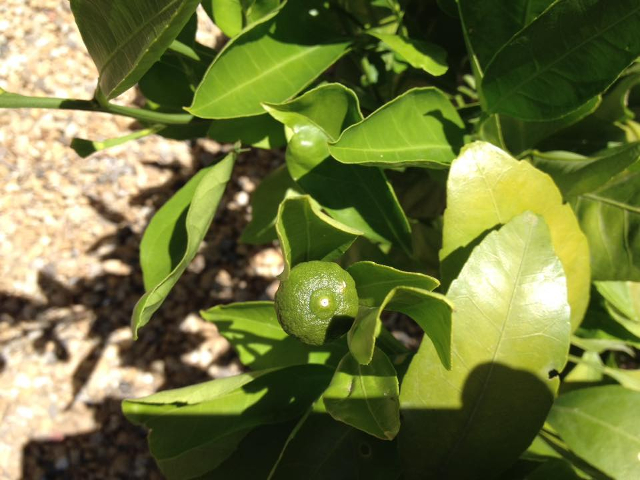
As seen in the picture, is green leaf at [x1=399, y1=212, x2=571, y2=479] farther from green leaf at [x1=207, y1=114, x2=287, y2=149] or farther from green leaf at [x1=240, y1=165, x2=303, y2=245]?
green leaf at [x1=240, y1=165, x2=303, y2=245]

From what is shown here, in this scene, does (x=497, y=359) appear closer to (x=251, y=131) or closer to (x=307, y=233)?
(x=307, y=233)

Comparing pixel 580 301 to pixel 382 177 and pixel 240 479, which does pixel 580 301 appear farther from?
pixel 240 479

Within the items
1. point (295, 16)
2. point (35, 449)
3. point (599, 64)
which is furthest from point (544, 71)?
point (35, 449)

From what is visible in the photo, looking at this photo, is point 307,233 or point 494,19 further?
point 494,19

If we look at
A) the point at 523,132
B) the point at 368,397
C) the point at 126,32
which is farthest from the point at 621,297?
the point at 126,32

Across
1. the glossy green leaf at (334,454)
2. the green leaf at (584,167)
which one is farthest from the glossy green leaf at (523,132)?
the glossy green leaf at (334,454)

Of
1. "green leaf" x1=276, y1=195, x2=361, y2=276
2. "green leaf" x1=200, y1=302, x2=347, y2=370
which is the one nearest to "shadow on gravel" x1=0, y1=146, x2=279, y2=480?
"green leaf" x1=200, y1=302, x2=347, y2=370
